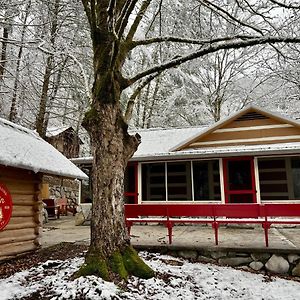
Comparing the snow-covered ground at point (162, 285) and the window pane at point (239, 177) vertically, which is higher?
the window pane at point (239, 177)

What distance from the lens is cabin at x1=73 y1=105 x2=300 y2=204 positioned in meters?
A: 12.9

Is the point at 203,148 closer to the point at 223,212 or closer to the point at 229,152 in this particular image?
the point at 229,152

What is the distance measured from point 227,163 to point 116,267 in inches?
355

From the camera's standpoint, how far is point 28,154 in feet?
24.0

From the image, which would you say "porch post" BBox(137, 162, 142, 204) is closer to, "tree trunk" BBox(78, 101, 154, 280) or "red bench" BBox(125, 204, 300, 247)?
"red bench" BBox(125, 204, 300, 247)

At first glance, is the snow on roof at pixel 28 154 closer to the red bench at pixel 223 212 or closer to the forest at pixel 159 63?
the forest at pixel 159 63

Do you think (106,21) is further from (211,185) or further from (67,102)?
(67,102)

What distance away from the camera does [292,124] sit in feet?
43.8

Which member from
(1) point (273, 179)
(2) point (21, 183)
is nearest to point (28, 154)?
(2) point (21, 183)

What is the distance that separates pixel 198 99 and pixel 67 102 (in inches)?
387

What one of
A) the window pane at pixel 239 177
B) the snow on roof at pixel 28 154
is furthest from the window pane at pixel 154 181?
the snow on roof at pixel 28 154

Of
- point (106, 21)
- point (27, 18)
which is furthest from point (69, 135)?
point (106, 21)

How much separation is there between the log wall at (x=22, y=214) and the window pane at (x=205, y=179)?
7.97 metres

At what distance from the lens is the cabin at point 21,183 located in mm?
6898
